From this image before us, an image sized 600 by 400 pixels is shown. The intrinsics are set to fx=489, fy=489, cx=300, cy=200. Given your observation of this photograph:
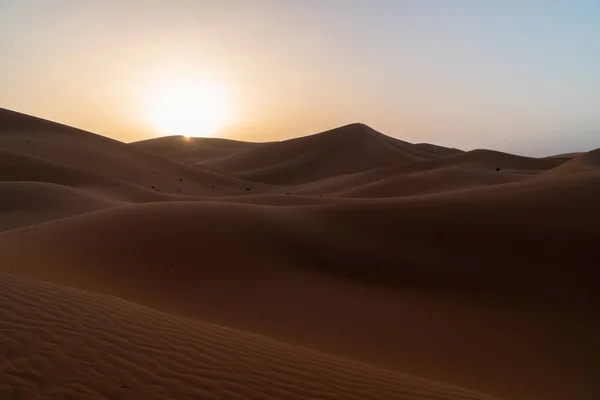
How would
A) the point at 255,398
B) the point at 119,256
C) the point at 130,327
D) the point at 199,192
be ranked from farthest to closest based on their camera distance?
the point at 199,192, the point at 119,256, the point at 130,327, the point at 255,398

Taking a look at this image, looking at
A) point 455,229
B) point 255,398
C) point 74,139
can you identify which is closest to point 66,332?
point 255,398

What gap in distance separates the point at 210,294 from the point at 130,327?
2.39 meters

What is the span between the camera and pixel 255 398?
376 cm

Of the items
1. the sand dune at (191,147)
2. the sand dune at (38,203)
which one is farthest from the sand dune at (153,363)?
the sand dune at (191,147)

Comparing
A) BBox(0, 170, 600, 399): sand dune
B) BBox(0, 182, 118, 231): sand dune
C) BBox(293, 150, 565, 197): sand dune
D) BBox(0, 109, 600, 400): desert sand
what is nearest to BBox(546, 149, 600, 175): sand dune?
BBox(293, 150, 565, 197): sand dune

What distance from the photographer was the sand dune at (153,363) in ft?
12.1

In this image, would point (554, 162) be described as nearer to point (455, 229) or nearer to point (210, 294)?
point (455, 229)

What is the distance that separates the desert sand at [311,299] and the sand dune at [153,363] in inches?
0.8

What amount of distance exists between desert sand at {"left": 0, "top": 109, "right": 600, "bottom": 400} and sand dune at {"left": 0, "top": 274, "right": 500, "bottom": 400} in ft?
0.07

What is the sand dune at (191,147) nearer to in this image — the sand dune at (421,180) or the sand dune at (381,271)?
the sand dune at (421,180)

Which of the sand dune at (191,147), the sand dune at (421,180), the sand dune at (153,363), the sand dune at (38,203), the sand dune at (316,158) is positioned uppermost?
the sand dune at (191,147)

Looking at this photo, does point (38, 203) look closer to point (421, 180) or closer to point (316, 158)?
point (421, 180)

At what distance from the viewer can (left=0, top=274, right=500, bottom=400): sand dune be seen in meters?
A: 3.70

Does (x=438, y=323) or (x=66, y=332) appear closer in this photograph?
(x=66, y=332)
